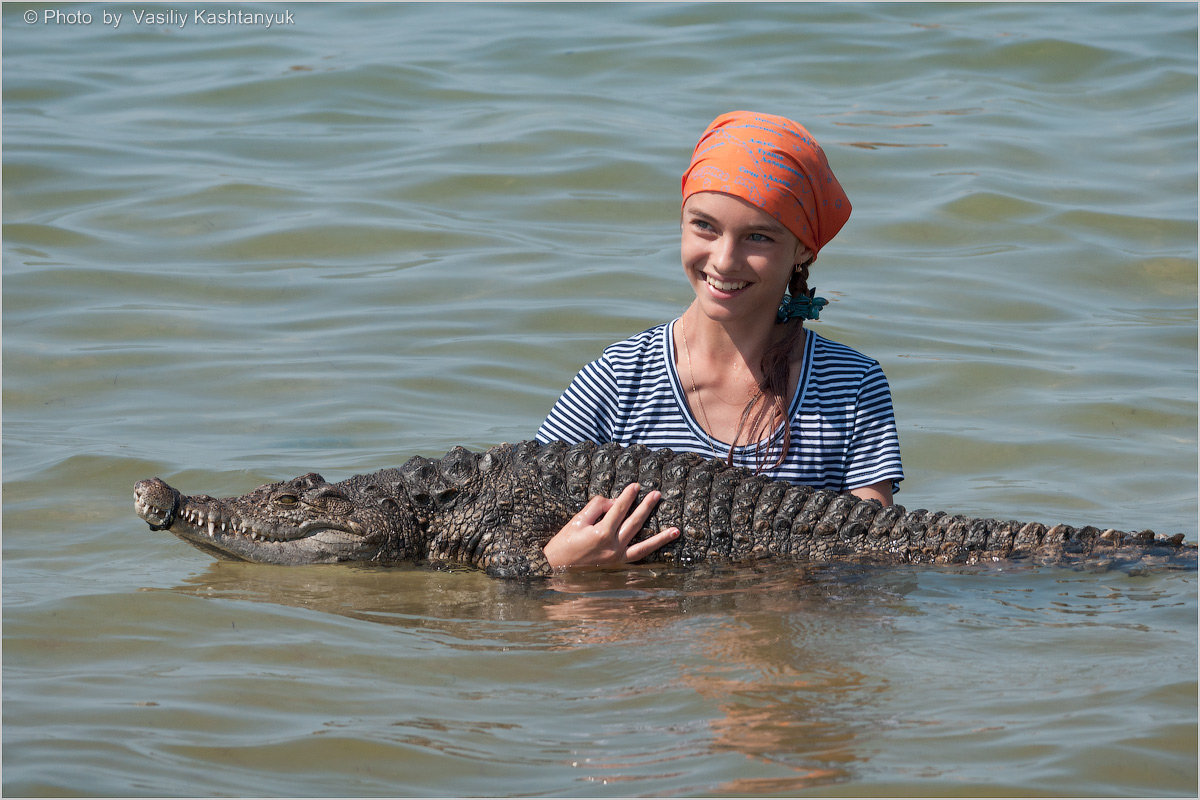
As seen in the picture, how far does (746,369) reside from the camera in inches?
215

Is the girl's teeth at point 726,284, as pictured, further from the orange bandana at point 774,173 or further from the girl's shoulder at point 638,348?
the girl's shoulder at point 638,348

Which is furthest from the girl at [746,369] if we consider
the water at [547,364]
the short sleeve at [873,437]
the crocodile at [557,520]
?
the water at [547,364]

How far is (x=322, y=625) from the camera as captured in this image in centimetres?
464

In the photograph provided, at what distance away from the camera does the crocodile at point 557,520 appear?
515 centimetres

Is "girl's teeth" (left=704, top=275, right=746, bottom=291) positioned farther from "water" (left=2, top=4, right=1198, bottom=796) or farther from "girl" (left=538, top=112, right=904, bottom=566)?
"water" (left=2, top=4, right=1198, bottom=796)

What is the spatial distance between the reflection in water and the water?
0.02 meters

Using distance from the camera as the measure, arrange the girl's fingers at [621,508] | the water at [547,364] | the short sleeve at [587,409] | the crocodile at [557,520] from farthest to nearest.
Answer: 1. the short sleeve at [587,409]
2. the crocodile at [557,520]
3. the girl's fingers at [621,508]
4. the water at [547,364]

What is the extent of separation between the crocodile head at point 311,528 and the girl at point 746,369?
0.72 m

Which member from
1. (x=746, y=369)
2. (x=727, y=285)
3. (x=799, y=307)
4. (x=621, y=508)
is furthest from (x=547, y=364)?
(x=621, y=508)

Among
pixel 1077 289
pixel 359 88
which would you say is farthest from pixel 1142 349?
pixel 359 88

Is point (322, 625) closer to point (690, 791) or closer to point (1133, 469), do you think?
point (690, 791)

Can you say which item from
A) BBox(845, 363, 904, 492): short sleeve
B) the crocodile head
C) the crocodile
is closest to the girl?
BBox(845, 363, 904, 492): short sleeve

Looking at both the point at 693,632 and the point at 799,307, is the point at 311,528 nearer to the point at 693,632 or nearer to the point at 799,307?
the point at 693,632

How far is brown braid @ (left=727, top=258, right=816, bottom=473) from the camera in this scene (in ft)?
17.6
